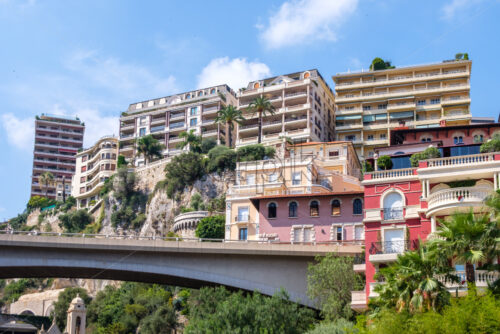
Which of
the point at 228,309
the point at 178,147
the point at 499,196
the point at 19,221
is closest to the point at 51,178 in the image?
the point at 19,221

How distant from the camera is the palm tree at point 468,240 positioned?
37500mm

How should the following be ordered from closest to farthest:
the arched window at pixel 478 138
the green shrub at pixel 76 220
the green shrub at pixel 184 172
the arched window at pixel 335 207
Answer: the arched window at pixel 335 207, the arched window at pixel 478 138, the green shrub at pixel 184 172, the green shrub at pixel 76 220

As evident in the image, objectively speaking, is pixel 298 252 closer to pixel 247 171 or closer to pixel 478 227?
pixel 478 227

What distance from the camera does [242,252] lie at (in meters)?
57.8

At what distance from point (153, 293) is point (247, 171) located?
846 inches

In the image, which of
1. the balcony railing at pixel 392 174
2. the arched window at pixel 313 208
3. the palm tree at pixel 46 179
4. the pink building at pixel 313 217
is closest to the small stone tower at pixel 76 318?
the pink building at pixel 313 217

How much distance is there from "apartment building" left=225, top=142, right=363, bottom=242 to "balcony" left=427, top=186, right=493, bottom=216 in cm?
1750

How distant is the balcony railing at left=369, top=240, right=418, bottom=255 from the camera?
4884cm

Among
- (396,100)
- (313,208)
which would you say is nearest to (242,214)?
(313,208)

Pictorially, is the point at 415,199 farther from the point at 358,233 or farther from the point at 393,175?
the point at 358,233

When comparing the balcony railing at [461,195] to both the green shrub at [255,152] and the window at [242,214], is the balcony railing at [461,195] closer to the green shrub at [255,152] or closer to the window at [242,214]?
the window at [242,214]

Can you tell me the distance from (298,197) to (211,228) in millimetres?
30885

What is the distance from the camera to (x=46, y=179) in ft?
639

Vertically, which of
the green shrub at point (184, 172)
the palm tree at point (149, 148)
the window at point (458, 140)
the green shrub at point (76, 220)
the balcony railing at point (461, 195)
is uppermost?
the palm tree at point (149, 148)
